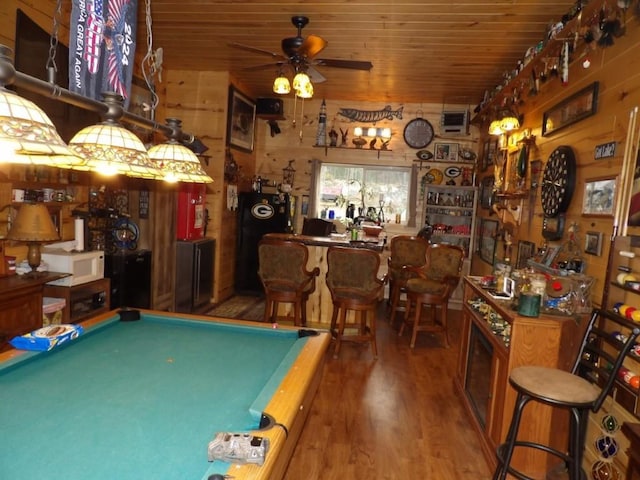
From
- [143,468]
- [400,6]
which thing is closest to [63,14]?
[400,6]

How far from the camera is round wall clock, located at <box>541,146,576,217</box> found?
308cm

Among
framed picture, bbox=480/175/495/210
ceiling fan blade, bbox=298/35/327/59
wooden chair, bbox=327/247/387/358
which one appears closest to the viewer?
ceiling fan blade, bbox=298/35/327/59

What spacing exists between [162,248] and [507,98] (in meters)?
4.33

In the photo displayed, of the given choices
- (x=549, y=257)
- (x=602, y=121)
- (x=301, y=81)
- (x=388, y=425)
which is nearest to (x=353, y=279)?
(x=388, y=425)

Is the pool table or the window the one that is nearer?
the pool table

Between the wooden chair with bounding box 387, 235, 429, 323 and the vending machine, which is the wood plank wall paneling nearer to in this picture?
the wooden chair with bounding box 387, 235, 429, 323

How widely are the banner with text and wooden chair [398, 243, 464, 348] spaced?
11.6 ft

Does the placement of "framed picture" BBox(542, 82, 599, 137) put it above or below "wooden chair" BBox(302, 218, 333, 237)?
above

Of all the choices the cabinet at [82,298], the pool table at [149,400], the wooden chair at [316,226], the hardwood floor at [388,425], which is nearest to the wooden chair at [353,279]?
the hardwood floor at [388,425]

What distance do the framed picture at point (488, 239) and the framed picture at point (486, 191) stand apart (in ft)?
0.75

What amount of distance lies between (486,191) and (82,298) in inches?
200

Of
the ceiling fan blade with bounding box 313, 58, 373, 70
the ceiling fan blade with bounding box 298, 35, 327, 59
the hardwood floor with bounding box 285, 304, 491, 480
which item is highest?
the ceiling fan blade with bounding box 298, 35, 327, 59

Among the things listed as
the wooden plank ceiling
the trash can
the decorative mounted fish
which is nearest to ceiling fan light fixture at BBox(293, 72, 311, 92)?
the wooden plank ceiling

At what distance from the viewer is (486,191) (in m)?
5.96
